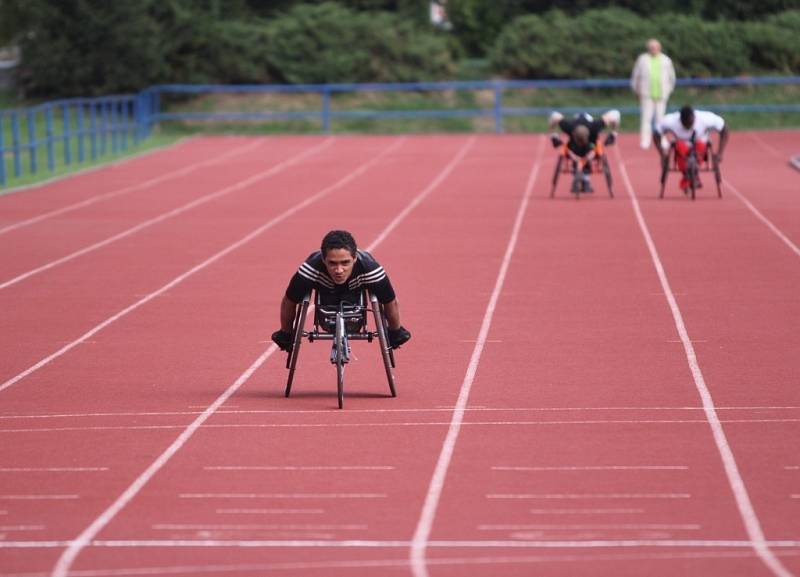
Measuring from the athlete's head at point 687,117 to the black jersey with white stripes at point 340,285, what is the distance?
12613 mm

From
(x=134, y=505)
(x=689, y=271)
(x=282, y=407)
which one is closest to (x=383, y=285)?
(x=282, y=407)

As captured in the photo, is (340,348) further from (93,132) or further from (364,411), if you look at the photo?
(93,132)

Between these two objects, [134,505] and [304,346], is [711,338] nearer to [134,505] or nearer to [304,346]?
[304,346]

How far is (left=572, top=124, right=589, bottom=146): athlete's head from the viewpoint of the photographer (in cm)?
2395

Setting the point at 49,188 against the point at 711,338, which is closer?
the point at 711,338

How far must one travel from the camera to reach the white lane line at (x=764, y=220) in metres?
19.0

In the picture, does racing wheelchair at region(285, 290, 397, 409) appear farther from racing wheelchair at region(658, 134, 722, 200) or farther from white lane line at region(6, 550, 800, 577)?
racing wheelchair at region(658, 134, 722, 200)

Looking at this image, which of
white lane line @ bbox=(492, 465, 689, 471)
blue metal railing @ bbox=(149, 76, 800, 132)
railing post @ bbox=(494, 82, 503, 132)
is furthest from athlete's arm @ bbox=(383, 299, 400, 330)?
railing post @ bbox=(494, 82, 503, 132)

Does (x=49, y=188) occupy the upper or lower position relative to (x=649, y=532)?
lower

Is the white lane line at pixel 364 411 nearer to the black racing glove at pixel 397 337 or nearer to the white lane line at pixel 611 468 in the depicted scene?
the black racing glove at pixel 397 337

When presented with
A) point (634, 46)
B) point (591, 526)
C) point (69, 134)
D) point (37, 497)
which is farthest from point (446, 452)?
point (634, 46)

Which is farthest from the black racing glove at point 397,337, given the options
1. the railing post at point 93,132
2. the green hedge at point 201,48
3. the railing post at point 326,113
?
the green hedge at point 201,48

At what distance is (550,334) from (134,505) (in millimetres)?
5577

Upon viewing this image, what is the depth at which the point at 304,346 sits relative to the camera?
42.5 feet
